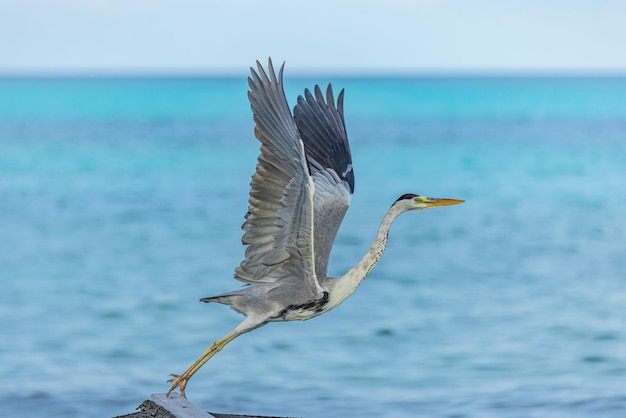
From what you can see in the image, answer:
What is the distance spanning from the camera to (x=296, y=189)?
695 cm

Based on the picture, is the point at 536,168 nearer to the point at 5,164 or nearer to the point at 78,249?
the point at 5,164

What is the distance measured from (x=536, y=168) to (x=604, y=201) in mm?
9442

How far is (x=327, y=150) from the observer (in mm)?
8172

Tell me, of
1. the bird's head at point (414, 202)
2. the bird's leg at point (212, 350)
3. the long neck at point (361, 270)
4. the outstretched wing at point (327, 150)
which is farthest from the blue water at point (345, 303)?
the bird's head at point (414, 202)

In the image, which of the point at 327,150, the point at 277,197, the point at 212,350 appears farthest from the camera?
the point at 327,150

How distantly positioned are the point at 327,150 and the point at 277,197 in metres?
1.16

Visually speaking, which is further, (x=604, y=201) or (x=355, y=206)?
(x=604, y=201)

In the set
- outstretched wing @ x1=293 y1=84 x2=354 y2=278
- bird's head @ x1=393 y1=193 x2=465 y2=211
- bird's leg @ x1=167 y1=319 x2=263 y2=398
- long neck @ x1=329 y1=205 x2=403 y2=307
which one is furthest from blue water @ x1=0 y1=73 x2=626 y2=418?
bird's head @ x1=393 y1=193 x2=465 y2=211

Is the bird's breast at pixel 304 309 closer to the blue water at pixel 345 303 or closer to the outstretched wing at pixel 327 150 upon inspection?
the outstretched wing at pixel 327 150

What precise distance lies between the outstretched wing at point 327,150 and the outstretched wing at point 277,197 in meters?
0.65

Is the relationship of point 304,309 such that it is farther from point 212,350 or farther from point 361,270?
point 212,350

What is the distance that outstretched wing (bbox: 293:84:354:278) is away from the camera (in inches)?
311

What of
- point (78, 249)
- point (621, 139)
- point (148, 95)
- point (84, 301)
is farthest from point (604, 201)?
point (148, 95)

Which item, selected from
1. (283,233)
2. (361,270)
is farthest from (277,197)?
(361,270)
